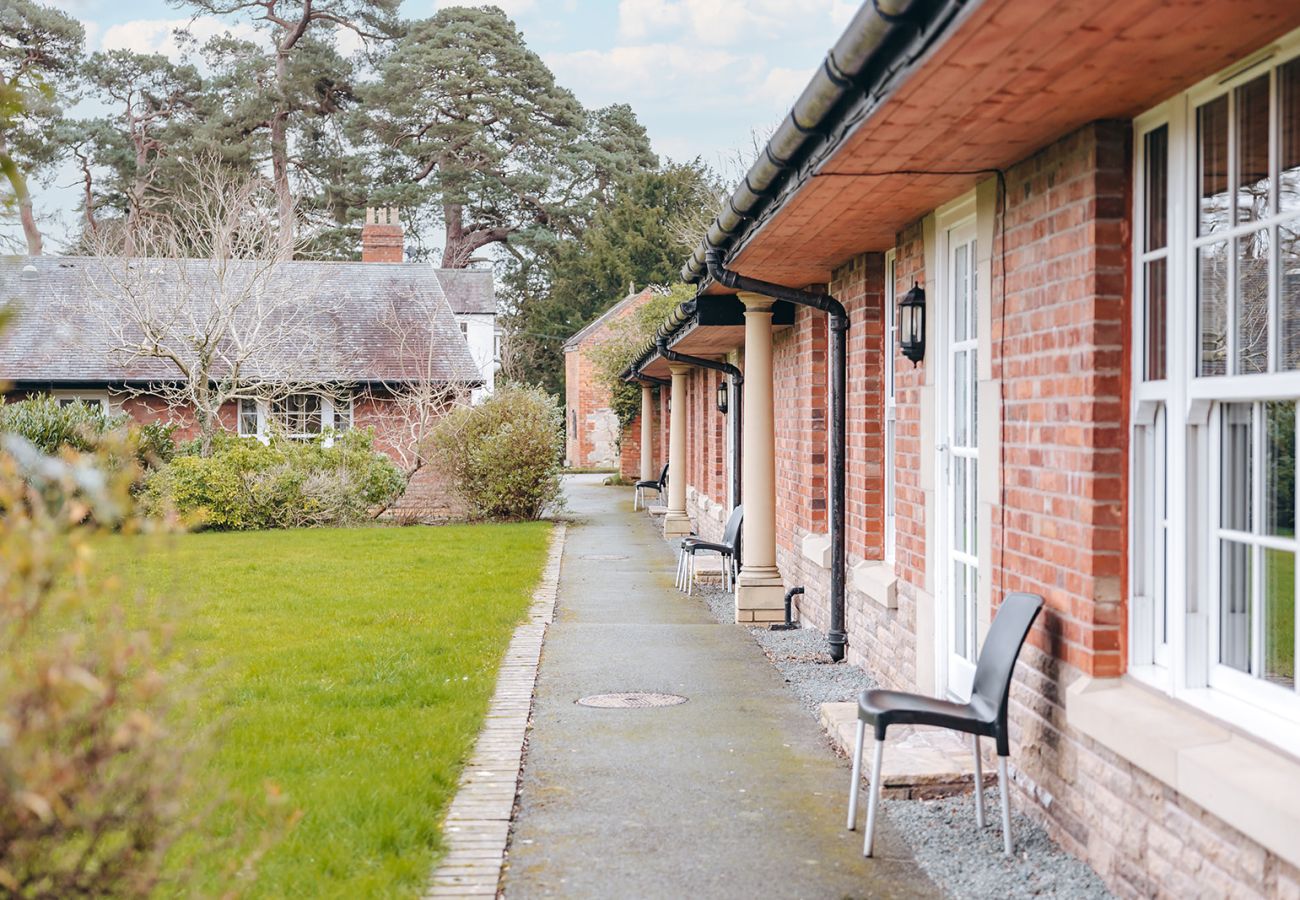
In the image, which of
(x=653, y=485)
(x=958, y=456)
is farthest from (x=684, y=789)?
(x=653, y=485)

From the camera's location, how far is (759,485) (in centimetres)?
1089

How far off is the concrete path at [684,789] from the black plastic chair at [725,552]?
2.41 meters

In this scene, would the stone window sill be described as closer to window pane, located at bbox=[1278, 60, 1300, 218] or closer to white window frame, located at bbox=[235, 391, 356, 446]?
window pane, located at bbox=[1278, 60, 1300, 218]

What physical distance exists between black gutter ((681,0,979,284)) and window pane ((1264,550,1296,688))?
1.79m

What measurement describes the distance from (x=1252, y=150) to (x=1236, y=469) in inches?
37.9

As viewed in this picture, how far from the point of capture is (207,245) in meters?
23.6

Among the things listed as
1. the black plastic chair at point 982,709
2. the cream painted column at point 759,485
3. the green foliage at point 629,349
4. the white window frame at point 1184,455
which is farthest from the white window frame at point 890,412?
the green foliage at point 629,349

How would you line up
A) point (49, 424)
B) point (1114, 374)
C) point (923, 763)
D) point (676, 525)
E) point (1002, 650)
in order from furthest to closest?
point (49, 424)
point (676, 525)
point (923, 763)
point (1002, 650)
point (1114, 374)

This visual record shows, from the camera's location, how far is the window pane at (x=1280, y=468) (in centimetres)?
363

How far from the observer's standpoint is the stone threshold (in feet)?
17.6

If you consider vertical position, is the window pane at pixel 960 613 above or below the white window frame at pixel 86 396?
below

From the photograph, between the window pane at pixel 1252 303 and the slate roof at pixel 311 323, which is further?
the slate roof at pixel 311 323

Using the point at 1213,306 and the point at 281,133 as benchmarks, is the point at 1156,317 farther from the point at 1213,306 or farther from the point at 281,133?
the point at 281,133

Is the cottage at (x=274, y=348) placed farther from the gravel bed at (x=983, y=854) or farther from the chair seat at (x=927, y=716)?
the chair seat at (x=927, y=716)
